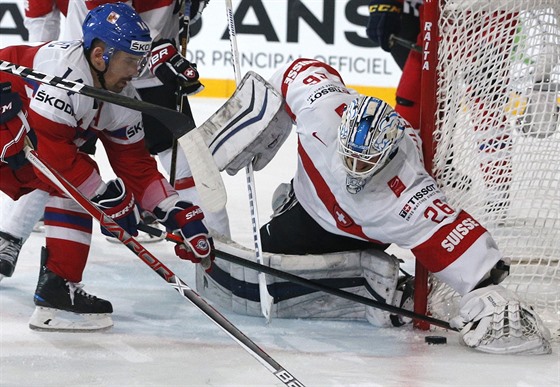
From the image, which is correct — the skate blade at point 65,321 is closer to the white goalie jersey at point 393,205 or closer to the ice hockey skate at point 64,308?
the ice hockey skate at point 64,308

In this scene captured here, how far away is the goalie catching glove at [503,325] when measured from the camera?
2982mm

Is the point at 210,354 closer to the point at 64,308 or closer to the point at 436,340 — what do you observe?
the point at 64,308

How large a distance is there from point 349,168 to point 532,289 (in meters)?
0.72

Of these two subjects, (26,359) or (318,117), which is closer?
(26,359)

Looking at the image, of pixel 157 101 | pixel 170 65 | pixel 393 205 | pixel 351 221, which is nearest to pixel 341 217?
pixel 351 221

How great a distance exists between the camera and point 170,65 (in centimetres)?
360

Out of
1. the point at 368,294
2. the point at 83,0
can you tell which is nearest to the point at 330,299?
the point at 368,294

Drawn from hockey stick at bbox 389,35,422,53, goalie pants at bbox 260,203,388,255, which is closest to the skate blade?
goalie pants at bbox 260,203,388,255

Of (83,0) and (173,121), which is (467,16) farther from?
(83,0)

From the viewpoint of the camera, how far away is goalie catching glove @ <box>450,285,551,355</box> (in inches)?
117

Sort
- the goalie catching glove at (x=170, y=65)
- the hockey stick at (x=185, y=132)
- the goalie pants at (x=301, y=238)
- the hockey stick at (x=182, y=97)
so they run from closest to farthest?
the hockey stick at (x=185, y=132), the goalie pants at (x=301, y=238), the goalie catching glove at (x=170, y=65), the hockey stick at (x=182, y=97)

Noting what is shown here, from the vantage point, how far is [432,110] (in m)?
3.25

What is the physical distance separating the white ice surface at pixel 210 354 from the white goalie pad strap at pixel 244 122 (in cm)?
49

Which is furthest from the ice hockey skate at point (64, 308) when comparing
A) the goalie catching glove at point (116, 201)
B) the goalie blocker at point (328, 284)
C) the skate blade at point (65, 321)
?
the goalie blocker at point (328, 284)
